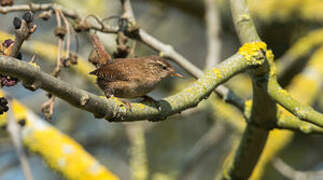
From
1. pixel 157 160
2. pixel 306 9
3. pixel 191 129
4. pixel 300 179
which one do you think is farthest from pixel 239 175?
pixel 191 129

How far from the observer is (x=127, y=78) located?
2.50 meters

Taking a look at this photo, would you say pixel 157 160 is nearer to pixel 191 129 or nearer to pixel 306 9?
pixel 191 129

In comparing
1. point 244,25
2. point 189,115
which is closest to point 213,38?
point 189,115

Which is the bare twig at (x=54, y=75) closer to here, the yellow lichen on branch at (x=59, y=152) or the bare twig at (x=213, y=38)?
the yellow lichen on branch at (x=59, y=152)

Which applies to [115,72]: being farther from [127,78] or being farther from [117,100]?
[117,100]

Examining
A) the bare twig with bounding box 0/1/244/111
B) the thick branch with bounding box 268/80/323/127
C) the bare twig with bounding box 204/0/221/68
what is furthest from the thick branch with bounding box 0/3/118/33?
the bare twig with bounding box 204/0/221/68

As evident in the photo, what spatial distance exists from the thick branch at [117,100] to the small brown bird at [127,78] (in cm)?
45

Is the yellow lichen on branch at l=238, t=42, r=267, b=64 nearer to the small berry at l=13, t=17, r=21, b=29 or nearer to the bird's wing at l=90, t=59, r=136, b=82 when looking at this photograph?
the bird's wing at l=90, t=59, r=136, b=82

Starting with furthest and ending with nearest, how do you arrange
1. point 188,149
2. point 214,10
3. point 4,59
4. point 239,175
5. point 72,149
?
point 188,149 < point 214,10 < point 72,149 < point 239,175 < point 4,59

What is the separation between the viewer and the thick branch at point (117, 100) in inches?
56.2

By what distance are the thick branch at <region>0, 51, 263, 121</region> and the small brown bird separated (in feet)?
1.48

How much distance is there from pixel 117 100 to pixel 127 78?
642 mm

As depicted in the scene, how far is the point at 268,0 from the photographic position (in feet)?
17.2

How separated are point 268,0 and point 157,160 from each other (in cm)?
222
